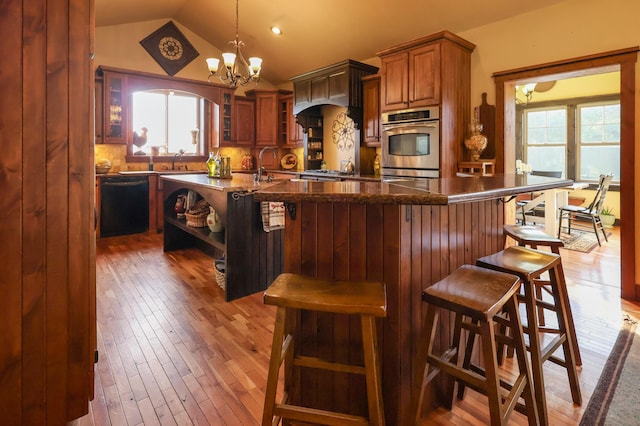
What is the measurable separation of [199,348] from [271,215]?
1256 millimetres

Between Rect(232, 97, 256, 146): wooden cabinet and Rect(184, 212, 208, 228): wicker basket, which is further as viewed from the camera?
Rect(232, 97, 256, 146): wooden cabinet

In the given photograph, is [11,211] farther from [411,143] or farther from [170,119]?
[170,119]

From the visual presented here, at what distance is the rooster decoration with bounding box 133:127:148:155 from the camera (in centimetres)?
625

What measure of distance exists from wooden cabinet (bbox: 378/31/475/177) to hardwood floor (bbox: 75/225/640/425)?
70.6 inches

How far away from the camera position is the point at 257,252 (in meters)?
3.30

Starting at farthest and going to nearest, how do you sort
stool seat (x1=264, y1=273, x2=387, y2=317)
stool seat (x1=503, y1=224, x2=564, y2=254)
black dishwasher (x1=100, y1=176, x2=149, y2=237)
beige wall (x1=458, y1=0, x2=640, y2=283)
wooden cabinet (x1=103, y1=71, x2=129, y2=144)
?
wooden cabinet (x1=103, y1=71, x2=129, y2=144)
black dishwasher (x1=100, y1=176, x2=149, y2=237)
beige wall (x1=458, y1=0, x2=640, y2=283)
stool seat (x1=503, y1=224, x2=564, y2=254)
stool seat (x1=264, y1=273, x2=387, y2=317)

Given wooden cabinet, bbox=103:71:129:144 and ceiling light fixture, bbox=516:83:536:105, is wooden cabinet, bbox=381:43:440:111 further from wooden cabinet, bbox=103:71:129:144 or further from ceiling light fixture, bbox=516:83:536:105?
wooden cabinet, bbox=103:71:129:144

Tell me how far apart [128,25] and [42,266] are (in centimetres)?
595

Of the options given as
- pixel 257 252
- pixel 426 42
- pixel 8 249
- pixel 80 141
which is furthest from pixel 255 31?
pixel 8 249

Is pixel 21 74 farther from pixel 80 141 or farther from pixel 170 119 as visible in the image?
pixel 170 119

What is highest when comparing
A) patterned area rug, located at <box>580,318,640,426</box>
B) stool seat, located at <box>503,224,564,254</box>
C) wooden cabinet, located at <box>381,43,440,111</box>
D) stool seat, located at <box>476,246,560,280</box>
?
wooden cabinet, located at <box>381,43,440,111</box>

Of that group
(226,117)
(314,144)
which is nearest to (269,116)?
(226,117)

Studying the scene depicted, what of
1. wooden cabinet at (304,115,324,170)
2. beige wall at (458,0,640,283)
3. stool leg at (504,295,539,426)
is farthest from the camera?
wooden cabinet at (304,115,324,170)

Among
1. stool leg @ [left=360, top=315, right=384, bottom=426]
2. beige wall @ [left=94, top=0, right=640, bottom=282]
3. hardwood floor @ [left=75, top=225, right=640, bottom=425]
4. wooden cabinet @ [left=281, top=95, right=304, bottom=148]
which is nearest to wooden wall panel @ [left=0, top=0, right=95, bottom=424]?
hardwood floor @ [left=75, top=225, right=640, bottom=425]
